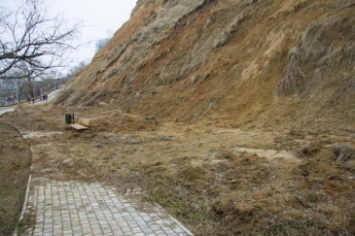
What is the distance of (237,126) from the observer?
12.6 metres

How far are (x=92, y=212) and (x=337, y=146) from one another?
211 inches

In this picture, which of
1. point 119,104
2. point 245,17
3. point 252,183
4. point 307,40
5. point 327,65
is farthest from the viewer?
point 119,104

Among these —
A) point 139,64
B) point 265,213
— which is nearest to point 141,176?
point 265,213

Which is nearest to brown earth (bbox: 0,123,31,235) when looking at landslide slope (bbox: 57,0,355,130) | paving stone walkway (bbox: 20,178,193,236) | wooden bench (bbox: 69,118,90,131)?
paving stone walkway (bbox: 20,178,193,236)

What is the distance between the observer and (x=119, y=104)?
2247 centimetres

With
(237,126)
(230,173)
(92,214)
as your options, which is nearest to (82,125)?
(237,126)

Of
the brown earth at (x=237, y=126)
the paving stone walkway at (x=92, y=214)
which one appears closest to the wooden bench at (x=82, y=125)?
the brown earth at (x=237, y=126)

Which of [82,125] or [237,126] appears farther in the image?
[82,125]

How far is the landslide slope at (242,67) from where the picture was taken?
38.7 feet

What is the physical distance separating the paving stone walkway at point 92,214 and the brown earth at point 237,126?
384 millimetres

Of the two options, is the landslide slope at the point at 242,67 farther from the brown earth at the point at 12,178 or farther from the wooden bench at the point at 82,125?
the brown earth at the point at 12,178

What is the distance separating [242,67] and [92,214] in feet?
39.3

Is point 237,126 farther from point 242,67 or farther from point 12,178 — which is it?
point 12,178

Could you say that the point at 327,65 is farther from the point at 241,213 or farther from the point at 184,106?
the point at 241,213
